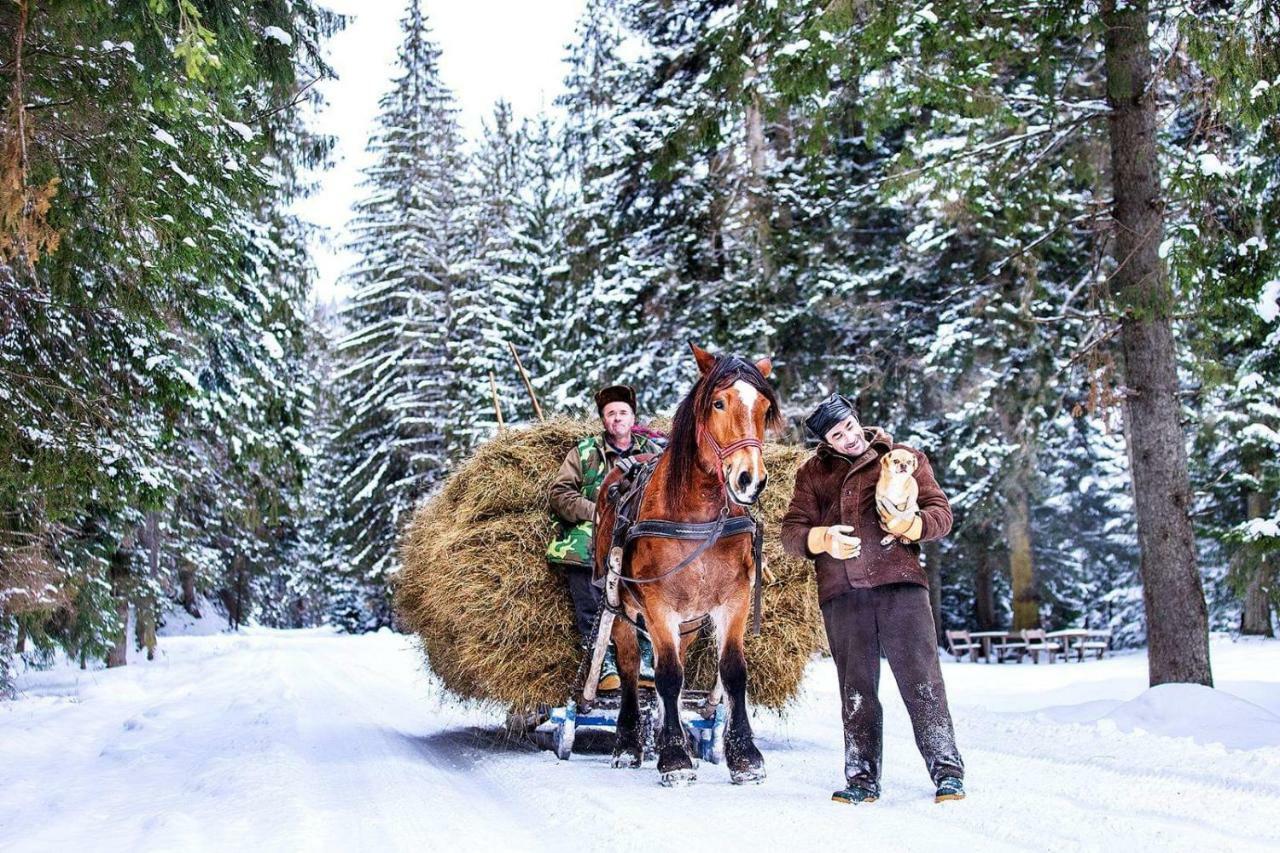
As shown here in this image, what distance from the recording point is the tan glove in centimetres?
480

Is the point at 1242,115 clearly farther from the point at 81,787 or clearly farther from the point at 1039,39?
the point at 81,787

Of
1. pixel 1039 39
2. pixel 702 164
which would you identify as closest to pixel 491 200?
pixel 702 164

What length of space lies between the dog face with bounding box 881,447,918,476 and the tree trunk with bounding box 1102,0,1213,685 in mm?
4703

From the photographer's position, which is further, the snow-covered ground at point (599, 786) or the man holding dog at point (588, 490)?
the man holding dog at point (588, 490)

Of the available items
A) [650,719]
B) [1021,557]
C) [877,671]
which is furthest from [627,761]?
[1021,557]

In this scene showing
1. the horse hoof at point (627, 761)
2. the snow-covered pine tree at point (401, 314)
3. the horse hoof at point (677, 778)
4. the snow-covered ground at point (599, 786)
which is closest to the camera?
the snow-covered ground at point (599, 786)

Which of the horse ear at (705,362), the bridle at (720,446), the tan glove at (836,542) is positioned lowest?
the tan glove at (836,542)

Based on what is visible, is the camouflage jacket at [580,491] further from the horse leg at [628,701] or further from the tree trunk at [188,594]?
the tree trunk at [188,594]

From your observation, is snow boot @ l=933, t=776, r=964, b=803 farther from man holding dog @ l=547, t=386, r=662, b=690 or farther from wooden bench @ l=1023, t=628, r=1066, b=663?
wooden bench @ l=1023, t=628, r=1066, b=663

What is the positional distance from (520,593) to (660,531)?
1.56 m

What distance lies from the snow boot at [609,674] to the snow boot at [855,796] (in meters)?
2.25

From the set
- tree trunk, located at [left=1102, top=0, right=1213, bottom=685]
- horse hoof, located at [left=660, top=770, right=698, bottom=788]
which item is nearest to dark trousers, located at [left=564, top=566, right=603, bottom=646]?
horse hoof, located at [left=660, top=770, right=698, bottom=788]

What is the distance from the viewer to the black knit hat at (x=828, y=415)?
4.98 metres

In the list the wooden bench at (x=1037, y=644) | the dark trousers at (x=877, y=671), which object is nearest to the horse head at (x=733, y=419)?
the dark trousers at (x=877, y=671)
